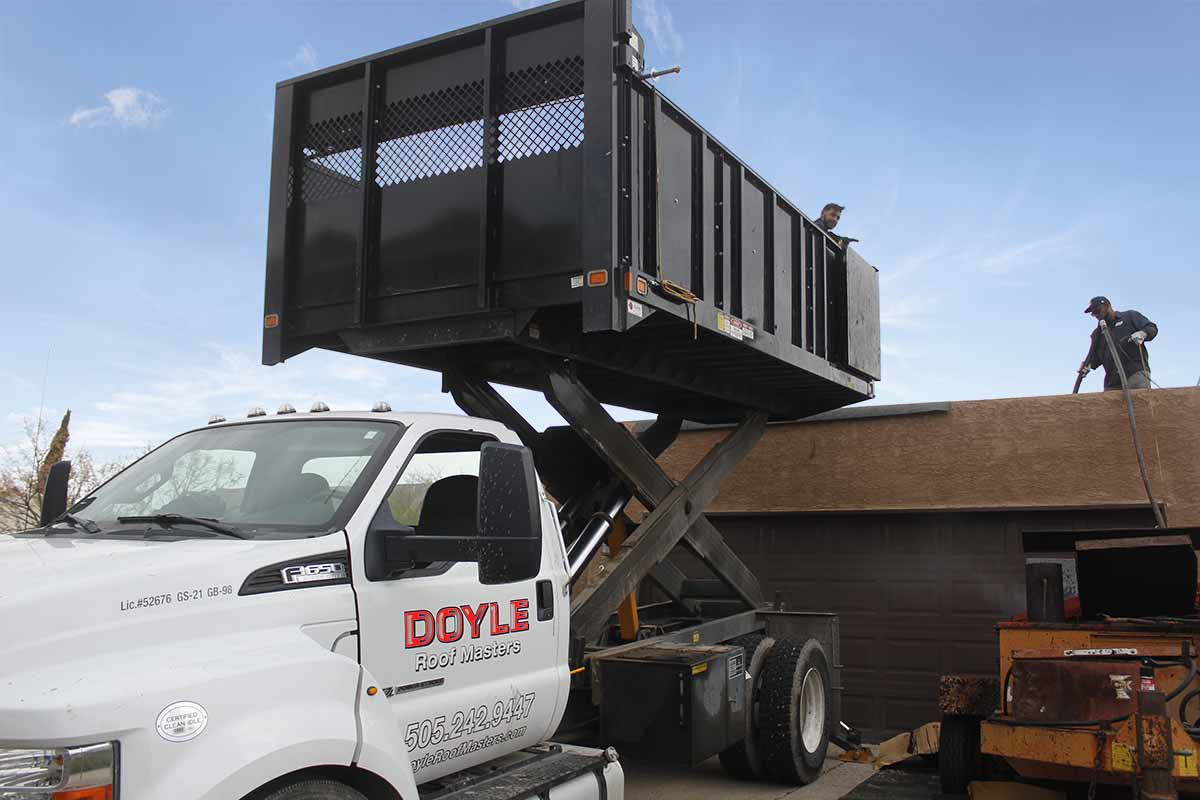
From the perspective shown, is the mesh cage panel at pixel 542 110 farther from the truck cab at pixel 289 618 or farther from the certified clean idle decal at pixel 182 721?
the certified clean idle decal at pixel 182 721

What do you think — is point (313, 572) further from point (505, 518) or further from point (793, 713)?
point (793, 713)

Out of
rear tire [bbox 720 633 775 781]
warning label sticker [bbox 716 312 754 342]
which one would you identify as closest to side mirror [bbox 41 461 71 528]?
warning label sticker [bbox 716 312 754 342]

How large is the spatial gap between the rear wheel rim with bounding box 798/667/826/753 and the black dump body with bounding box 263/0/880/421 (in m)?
2.67

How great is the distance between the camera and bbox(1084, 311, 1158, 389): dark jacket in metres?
11.0

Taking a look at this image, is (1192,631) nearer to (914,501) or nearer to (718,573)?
(718,573)

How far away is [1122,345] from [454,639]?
967 centimetres

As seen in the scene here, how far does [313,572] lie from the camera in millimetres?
3500

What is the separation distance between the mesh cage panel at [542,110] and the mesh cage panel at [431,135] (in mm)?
210

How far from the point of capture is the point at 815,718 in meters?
8.07

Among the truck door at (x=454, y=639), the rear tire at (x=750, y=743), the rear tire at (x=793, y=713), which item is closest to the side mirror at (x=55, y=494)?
the truck door at (x=454, y=639)

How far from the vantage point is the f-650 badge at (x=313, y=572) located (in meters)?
3.43

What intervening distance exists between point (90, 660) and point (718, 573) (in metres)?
6.58

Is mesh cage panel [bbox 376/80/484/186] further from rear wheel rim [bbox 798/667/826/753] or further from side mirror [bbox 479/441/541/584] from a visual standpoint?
rear wheel rim [bbox 798/667/826/753]

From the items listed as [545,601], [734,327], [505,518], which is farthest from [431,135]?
[505,518]
